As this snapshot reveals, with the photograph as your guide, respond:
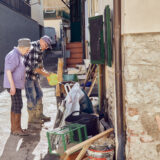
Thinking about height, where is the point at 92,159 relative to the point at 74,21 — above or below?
below

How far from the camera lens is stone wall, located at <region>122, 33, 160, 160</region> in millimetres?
3543

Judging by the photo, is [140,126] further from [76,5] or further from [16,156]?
[76,5]

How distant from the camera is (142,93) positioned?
365cm

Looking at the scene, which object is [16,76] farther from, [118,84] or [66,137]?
[118,84]

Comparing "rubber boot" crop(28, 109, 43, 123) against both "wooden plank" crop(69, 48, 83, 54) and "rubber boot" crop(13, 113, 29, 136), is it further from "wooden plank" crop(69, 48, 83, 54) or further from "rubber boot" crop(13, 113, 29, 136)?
"wooden plank" crop(69, 48, 83, 54)

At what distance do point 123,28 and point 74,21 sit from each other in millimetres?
15512

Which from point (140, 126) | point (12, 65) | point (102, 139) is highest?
point (12, 65)

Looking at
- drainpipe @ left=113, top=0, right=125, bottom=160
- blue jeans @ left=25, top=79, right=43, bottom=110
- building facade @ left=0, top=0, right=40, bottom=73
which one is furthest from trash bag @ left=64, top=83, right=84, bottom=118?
building facade @ left=0, top=0, right=40, bottom=73

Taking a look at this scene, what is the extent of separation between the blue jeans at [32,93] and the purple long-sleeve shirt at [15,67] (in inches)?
23.4

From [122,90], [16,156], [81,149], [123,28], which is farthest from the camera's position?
[16,156]

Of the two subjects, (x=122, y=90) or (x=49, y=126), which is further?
(x=49, y=126)

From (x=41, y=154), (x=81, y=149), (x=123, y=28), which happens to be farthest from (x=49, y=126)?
(x=123, y=28)

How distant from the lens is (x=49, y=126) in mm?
6363

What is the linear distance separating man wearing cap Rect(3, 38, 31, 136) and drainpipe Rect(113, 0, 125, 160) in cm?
225
